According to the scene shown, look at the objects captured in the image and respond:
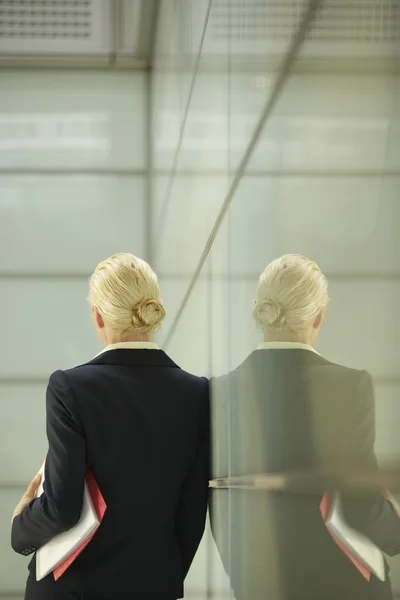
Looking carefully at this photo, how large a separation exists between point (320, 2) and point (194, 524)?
1.50m

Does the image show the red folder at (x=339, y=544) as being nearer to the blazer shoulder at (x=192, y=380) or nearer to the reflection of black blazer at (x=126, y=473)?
the reflection of black blazer at (x=126, y=473)

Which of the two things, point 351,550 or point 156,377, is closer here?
point 351,550

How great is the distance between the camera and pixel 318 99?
72 centimetres

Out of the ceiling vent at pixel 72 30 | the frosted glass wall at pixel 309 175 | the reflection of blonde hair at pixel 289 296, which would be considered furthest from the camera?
the ceiling vent at pixel 72 30

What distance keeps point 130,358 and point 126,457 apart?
0.72 feet

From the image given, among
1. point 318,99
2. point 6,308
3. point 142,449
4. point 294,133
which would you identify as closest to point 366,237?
point 318,99

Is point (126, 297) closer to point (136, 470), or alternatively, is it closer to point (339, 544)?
point (136, 470)

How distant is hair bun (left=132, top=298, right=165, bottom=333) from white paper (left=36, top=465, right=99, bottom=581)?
37 cm

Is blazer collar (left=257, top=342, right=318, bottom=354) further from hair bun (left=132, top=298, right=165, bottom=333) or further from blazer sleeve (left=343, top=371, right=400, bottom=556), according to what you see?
hair bun (left=132, top=298, right=165, bottom=333)

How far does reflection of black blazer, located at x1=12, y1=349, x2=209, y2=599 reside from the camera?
190cm

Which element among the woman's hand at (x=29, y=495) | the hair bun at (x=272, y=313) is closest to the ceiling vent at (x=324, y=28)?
the hair bun at (x=272, y=313)

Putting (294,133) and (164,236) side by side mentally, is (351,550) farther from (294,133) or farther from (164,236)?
(164,236)

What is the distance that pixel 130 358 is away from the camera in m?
2.01

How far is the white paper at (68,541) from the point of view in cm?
189
